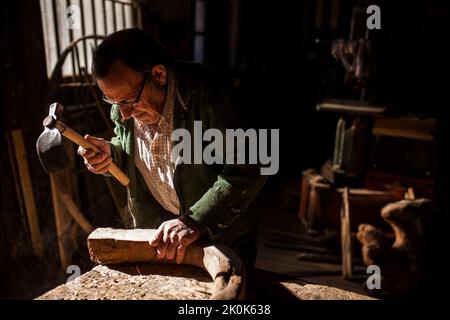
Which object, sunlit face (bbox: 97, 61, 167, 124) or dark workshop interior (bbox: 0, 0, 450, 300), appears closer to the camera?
sunlit face (bbox: 97, 61, 167, 124)

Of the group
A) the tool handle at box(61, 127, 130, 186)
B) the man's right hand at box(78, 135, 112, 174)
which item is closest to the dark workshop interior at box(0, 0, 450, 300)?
the tool handle at box(61, 127, 130, 186)

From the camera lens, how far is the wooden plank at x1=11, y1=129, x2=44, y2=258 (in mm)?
3980

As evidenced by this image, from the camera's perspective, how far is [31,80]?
3.97m

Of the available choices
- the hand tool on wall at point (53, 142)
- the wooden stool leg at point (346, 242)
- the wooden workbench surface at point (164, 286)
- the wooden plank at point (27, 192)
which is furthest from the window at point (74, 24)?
the wooden stool leg at point (346, 242)

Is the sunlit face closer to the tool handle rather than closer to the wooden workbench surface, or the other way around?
the tool handle

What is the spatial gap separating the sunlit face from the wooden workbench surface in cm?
75

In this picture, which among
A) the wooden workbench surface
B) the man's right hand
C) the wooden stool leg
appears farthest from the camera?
the wooden stool leg

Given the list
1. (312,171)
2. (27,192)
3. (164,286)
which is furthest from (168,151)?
(312,171)

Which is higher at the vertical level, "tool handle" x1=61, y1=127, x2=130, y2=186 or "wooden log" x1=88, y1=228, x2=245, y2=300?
"tool handle" x1=61, y1=127, x2=130, y2=186

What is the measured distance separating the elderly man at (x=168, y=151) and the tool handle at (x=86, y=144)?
0.04 m

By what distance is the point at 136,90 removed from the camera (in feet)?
5.84

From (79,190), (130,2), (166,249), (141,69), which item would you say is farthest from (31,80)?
(166,249)

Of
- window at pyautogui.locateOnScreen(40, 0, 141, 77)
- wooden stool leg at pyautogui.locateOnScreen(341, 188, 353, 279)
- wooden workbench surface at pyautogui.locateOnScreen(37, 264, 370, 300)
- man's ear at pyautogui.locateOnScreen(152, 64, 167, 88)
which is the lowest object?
wooden stool leg at pyautogui.locateOnScreen(341, 188, 353, 279)

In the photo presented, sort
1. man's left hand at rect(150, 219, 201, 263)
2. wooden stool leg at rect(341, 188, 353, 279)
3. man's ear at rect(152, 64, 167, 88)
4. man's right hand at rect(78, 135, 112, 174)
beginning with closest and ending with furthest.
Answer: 1. man's left hand at rect(150, 219, 201, 263)
2. man's ear at rect(152, 64, 167, 88)
3. man's right hand at rect(78, 135, 112, 174)
4. wooden stool leg at rect(341, 188, 353, 279)
